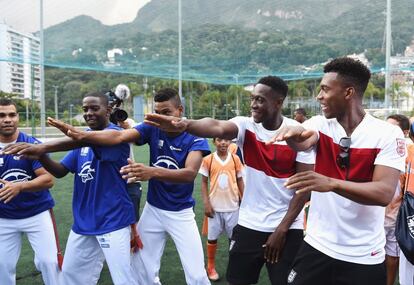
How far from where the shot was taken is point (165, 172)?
3.45 meters

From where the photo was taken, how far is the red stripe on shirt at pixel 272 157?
12.1ft

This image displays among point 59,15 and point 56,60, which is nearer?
point 56,60

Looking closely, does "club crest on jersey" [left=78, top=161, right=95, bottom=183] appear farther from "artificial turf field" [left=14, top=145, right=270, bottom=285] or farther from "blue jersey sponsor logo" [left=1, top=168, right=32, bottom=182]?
"artificial turf field" [left=14, top=145, right=270, bottom=285]

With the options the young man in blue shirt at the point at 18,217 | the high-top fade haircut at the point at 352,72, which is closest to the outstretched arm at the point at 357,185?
the high-top fade haircut at the point at 352,72

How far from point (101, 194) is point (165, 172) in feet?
2.42

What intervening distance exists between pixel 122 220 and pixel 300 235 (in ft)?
4.79

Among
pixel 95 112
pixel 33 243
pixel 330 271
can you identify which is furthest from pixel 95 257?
pixel 330 271

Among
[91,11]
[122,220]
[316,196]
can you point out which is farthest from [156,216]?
[91,11]

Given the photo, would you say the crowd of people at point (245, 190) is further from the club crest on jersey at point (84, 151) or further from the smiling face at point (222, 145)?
the smiling face at point (222, 145)

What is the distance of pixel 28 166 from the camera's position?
421cm

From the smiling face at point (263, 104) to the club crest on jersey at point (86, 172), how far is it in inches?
56.2

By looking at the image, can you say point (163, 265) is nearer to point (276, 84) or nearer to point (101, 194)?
point (101, 194)

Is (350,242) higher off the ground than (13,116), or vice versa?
(13,116)

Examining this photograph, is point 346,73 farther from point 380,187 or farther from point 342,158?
point 380,187
